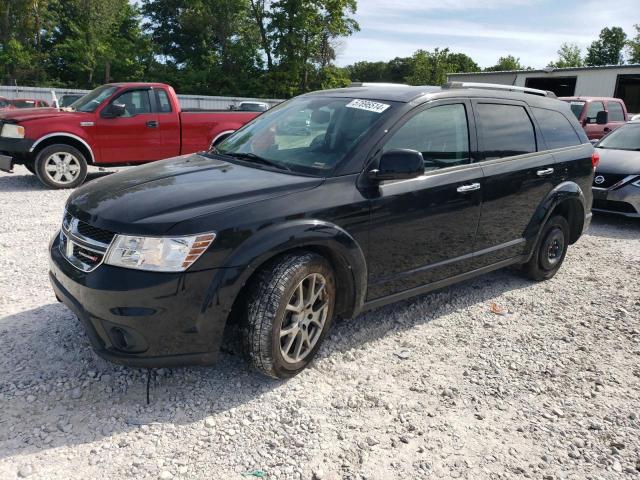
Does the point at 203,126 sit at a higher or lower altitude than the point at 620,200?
higher

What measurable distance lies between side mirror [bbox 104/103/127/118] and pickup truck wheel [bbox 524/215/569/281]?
701 centimetres

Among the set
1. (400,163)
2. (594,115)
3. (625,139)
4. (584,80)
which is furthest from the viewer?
(584,80)

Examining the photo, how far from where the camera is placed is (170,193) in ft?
9.89

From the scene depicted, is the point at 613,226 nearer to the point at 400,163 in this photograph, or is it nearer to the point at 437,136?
the point at 437,136

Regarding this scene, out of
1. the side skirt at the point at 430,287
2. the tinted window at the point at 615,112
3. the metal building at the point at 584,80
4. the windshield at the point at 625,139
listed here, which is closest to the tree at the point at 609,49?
the metal building at the point at 584,80

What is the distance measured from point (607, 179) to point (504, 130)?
14.8 ft

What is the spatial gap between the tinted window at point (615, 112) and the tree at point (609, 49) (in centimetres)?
8345

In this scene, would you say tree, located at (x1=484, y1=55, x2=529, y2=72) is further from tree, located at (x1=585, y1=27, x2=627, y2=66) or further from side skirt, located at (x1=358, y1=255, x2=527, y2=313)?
side skirt, located at (x1=358, y1=255, x2=527, y2=313)

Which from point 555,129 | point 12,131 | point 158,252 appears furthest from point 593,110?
point 158,252

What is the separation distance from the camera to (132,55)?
38062 mm

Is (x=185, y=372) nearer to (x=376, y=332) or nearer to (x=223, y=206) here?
(x=223, y=206)

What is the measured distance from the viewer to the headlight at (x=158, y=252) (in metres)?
2.66

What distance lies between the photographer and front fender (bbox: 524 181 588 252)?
4777 mm

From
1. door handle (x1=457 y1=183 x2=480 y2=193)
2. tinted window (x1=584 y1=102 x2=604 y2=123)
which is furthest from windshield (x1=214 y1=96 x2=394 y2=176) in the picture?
tinted window (x1=584 y1=102 x2=604 y2=123)
